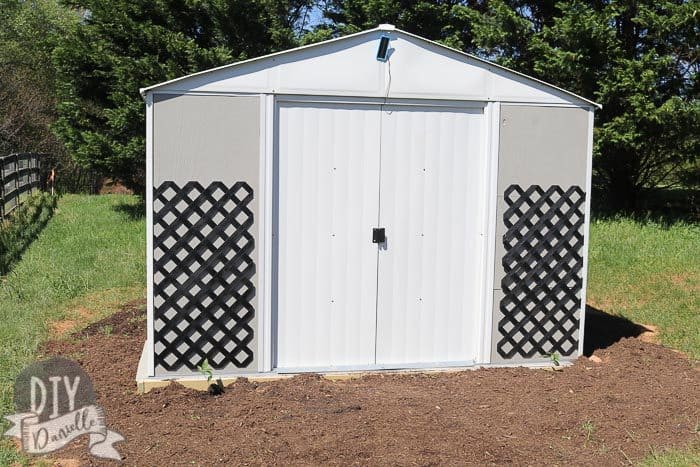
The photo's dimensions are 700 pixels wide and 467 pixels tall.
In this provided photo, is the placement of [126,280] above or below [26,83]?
below

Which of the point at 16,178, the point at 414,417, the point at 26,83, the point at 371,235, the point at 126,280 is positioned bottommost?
the point at 414,417

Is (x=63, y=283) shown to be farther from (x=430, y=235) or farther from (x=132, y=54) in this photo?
(x=132, y=54)

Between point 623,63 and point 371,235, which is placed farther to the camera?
point 623,63

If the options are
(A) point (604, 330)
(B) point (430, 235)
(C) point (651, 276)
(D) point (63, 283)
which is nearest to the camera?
(B) point (430, 235)

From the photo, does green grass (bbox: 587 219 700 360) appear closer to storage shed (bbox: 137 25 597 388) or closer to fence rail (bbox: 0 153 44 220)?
storage shed (bbox: 137 25 597 388)

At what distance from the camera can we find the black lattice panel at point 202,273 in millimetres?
5164

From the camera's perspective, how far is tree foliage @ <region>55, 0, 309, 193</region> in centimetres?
1330

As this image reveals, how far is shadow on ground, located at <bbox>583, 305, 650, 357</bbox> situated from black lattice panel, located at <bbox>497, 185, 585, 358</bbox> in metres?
0.68

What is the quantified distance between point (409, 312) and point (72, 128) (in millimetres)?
10693

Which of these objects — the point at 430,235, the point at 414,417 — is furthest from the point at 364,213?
the point at 414,417

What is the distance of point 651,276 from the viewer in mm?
9211

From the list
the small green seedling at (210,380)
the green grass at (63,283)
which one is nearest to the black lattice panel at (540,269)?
the small green seedling at (210,380)

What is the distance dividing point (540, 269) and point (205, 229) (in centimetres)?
265

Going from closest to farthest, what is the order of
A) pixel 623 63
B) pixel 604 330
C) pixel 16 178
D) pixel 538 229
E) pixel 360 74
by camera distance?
pixel 360 74 → pixel 538 229 → pixel 604 330 → pixel 623 63 → pixel 16 178
